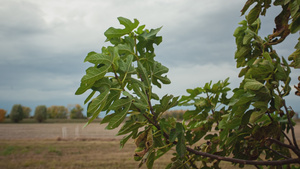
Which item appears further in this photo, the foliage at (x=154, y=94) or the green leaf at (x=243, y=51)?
the green leaf at (x=243, y=51)

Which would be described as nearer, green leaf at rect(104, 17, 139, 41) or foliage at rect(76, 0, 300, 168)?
foliage at rect(76, 0, 300, 168)

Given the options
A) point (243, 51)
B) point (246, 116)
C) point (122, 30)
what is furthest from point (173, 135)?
point (243, 51)

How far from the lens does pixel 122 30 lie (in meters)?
1.01

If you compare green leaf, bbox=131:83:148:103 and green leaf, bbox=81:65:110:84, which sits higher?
green leaf, bbox=81:65:110:84

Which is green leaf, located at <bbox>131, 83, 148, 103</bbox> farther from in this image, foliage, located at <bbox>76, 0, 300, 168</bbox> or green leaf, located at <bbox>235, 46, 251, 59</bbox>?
green leaf, located at <bbox>235, 46, 251, 59</bbox>

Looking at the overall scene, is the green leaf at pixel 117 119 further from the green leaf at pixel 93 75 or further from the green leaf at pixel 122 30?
the green leaf at pixel 122 30

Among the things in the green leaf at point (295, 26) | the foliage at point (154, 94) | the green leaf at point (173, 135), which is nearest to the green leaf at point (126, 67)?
the foliage at point (154, 94)

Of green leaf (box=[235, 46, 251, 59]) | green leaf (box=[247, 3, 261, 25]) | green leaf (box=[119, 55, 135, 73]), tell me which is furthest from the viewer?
green leaf (box=[235, 46, 251, 59])

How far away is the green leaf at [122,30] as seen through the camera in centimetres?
99

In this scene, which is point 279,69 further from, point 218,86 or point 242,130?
point 218,86

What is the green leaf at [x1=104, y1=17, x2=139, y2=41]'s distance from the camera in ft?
3.23

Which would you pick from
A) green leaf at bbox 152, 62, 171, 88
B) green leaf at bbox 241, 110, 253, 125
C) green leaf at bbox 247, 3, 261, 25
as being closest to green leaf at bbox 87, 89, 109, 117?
green leaf at bbox 152, 62, 171, 88

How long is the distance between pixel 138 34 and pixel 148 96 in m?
0.35

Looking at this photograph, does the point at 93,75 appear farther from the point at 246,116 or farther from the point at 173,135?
the point at 246,116
